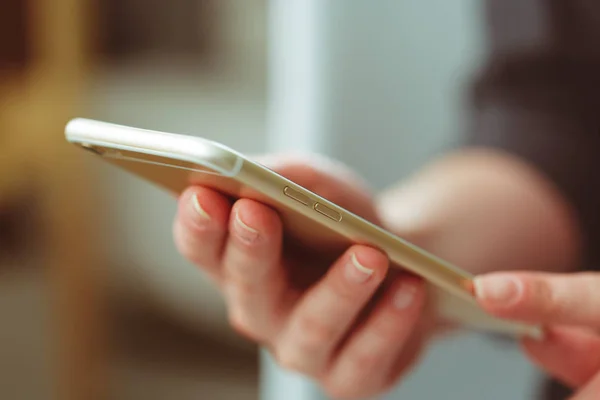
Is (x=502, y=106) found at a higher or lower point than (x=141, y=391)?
higher

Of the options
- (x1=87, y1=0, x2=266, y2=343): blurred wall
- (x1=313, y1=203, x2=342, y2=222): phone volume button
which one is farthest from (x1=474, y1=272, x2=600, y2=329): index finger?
(x1=87, y1=0, x2=266, y2=343): blurred wall

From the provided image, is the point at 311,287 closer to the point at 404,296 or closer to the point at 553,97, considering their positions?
the point at 404,296

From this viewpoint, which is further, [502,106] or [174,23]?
[174,23]

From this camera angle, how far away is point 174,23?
136 cm

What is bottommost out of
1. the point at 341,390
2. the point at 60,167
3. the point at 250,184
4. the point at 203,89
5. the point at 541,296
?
the point at 60,167

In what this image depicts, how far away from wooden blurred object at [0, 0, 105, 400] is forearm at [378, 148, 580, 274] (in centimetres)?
83

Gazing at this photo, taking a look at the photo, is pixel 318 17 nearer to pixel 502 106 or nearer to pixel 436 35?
pixel 436 35

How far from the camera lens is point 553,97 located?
0.67 meters

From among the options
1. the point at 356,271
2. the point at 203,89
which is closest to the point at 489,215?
the point at 356,271

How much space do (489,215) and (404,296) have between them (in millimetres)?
247

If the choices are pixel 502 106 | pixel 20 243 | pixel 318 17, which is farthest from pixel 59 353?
pixel 502 106

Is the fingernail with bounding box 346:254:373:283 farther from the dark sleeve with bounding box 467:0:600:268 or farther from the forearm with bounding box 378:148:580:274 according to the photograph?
the dark sleeve with bounding box 467:0:600:268

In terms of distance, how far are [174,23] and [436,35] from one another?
2.41 feet

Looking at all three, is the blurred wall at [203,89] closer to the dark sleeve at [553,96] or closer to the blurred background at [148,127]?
the blurred background at [148,127]
